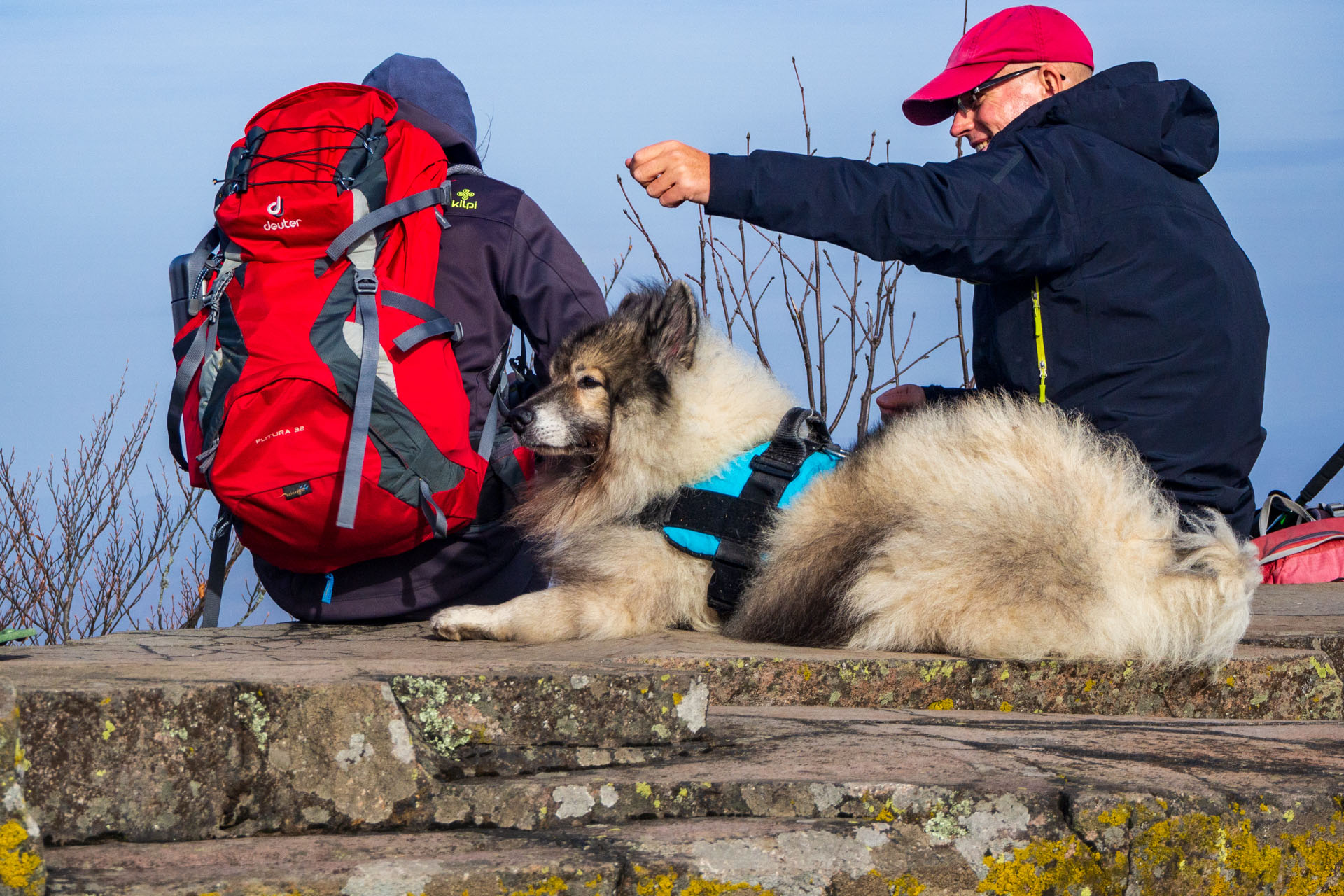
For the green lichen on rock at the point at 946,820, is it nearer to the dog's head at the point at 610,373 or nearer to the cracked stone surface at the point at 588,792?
the cracked stone surface at the point at 588,792

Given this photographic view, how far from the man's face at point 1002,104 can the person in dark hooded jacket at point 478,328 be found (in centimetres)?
149

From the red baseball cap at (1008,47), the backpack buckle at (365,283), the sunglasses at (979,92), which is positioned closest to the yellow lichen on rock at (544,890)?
the backpack buckle at (365,283)

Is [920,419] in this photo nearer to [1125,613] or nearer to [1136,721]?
[1125,613]

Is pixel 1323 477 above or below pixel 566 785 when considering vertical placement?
above

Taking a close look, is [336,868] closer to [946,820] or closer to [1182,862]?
[946,820]

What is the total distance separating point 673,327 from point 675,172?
2.58ft

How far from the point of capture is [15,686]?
1576 mm

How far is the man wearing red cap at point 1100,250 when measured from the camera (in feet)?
9.62

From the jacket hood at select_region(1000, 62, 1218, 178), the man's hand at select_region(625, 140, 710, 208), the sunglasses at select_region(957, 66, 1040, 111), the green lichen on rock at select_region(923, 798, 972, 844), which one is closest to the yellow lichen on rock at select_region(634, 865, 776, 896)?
the green lichen on rock at select_region(923, 798, 972, 844)

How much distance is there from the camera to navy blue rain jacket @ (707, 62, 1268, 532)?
300cm

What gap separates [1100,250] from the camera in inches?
131

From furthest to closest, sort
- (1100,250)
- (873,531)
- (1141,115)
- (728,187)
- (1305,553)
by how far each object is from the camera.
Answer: (1305,553) → (1141,115) → (1100,250) → (873,531) → (728,187)

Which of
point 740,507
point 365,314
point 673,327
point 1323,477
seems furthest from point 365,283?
point 1323,477

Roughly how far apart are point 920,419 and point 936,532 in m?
0.45
